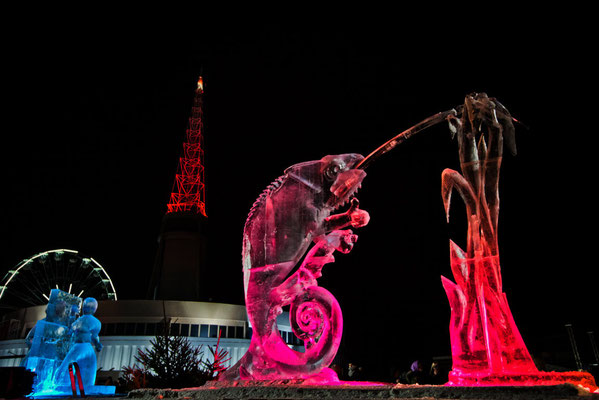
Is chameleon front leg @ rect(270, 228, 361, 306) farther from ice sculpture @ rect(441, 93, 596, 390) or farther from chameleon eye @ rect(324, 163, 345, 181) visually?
ice sculpture @ rect(441, 93, 596, 390)

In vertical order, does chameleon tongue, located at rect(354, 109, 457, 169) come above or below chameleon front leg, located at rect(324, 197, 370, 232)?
above

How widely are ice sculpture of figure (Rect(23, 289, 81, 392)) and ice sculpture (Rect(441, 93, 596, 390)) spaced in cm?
1314

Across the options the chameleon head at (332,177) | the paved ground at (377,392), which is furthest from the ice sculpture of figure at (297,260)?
the paved ground at (377,392)

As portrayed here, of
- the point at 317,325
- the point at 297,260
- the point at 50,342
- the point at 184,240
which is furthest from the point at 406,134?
the point at 184,240

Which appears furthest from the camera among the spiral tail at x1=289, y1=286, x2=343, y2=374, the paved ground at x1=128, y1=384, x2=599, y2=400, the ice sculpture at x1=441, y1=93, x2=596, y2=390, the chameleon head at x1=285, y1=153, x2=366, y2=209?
the chameleon head at x1=285, y1=153, x2=366, y2=209

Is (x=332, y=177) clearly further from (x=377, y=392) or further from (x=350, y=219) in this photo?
(x=377, y=392)

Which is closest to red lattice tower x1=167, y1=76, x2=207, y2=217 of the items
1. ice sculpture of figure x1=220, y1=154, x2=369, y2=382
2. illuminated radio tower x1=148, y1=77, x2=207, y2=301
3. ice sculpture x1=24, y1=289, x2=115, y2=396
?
illuminated radio tower x1=148, y1=77, x2=207, y2=301

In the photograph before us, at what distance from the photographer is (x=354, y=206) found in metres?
6.36

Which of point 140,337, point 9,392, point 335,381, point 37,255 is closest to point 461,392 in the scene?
point 335,381

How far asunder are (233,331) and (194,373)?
2478cm

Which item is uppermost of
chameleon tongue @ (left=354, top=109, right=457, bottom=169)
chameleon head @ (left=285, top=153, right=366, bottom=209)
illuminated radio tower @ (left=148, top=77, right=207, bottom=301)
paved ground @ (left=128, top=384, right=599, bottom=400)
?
illuminated radio tower @ (left=148, top=77, right=207, bottom=301)

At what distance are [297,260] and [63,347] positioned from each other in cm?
1248

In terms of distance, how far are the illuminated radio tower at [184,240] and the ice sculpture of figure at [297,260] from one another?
32384 mm

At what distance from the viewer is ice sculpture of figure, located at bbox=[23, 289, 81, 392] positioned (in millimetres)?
13598
